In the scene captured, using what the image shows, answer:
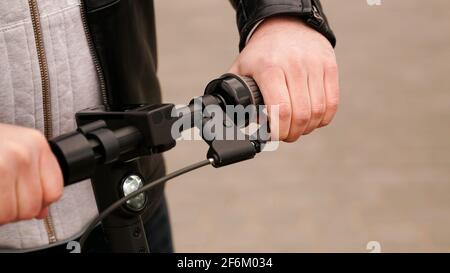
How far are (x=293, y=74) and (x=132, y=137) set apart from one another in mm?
345

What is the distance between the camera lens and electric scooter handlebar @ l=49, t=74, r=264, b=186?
105cm

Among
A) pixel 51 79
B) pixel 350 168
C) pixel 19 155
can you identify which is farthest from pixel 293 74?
pixel 350 168

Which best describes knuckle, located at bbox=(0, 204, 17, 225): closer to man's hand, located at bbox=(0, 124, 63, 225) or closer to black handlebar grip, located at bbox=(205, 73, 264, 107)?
man's hand, located at bbox=(0, 124, 63, 225)

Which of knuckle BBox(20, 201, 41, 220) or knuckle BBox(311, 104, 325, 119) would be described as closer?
knuckle BBox(20, 201, 41, 220)

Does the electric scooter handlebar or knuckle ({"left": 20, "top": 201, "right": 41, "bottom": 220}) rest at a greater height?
the electric scooter handlebar

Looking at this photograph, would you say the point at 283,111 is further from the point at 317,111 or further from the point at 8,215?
the point at 8,215

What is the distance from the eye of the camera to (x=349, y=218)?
381 cm

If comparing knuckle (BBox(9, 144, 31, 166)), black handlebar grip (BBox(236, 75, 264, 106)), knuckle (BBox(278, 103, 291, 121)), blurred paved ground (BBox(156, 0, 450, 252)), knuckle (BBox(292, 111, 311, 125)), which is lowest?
blurred paved ground (BBox(156, 0, 450, 252))

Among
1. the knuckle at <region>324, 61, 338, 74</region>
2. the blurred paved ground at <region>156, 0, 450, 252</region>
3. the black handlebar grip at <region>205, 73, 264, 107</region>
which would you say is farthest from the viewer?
the blurred paved ground at <region>156, 0, 450, 252</region>

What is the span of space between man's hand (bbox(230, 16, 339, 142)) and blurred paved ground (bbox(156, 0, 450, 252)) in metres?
2.27

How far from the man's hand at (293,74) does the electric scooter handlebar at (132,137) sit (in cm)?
5

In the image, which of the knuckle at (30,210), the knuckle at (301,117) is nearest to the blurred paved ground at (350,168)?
the knuckle at (301,117)

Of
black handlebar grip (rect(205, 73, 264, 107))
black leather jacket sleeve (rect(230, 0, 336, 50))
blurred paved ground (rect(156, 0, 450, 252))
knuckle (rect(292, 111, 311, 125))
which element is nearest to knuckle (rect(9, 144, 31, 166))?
black handlebar grip (rect(205, 73, 264, 107))

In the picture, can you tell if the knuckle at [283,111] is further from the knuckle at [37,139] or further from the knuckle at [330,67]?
the knuckle at [37,139]
